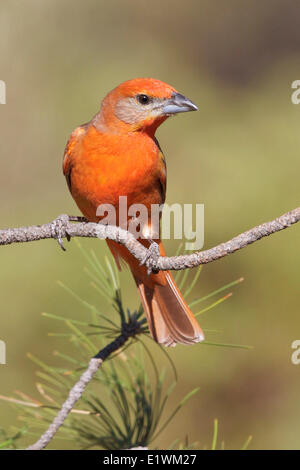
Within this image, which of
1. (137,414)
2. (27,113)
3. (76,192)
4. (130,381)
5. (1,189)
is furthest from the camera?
(27,113)

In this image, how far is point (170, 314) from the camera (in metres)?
3.51

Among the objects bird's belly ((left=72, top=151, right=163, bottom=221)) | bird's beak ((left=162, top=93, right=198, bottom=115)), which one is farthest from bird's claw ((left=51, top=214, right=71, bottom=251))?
bird's beak ((left=162, top=93, right=198, bottom=115))

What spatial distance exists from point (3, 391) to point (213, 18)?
384cm

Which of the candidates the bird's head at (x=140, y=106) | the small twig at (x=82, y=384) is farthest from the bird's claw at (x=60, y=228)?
the bird's head at (x=140, y=106)

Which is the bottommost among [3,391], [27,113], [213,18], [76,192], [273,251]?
[3,391]

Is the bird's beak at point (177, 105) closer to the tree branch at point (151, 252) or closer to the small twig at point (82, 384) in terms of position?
the tree branch at point (151, 252)

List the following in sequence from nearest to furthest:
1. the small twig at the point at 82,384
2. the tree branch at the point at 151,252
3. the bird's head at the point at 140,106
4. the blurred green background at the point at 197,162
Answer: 1. the tree branch at the point at 151,252
2. the small twig at the point at 82,384
3. the bird's head at the point at 140,106
4. the blurred green background at the point at 197,162

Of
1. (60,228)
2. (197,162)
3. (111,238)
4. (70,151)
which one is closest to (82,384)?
(111,238)

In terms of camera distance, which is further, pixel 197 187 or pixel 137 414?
pixel 197 187

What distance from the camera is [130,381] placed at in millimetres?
2961

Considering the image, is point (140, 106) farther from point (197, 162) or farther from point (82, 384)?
point (82, 384)

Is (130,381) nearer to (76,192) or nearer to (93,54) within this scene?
(76,192)

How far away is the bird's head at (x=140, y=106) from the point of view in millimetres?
3406
